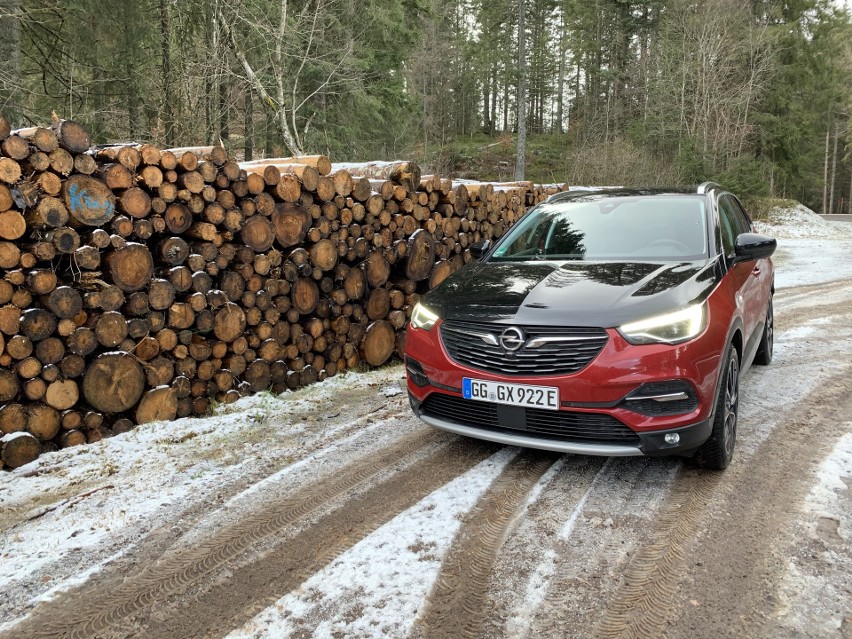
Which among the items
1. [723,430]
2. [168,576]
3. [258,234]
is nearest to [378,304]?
[258,234]

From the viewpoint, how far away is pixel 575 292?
3396 mm

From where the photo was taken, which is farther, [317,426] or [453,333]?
[317,426]

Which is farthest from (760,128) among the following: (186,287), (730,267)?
(186,287)

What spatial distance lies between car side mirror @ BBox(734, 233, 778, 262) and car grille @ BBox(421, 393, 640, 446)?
1.81 m

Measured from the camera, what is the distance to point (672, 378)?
2988 millimetres

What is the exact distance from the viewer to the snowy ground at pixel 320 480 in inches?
93.4

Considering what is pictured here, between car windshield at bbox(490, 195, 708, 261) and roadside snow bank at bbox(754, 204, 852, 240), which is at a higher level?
roadside snow bank at bbox(754, 204, 852, 240)

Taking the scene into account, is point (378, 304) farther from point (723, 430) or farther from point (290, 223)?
point (723, 430)

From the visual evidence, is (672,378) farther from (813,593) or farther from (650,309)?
(813,593)

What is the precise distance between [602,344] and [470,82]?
153 feet

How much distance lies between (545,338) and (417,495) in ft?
3.90

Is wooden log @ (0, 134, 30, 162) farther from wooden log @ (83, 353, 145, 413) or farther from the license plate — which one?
the license plate

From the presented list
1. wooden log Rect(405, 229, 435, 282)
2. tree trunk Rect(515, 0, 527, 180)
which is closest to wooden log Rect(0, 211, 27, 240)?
wooden log Rect(405, 229, 435, 282)

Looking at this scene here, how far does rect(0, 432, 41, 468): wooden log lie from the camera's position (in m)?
3.66
